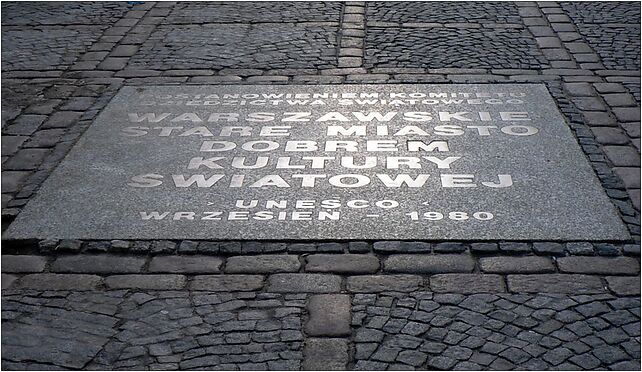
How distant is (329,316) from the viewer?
4527 millimetres

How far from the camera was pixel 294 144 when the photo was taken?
21.6ft

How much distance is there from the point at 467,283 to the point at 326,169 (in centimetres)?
168

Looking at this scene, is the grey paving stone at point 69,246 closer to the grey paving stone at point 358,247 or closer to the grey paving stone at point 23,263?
the grey paving stone at point 23,263

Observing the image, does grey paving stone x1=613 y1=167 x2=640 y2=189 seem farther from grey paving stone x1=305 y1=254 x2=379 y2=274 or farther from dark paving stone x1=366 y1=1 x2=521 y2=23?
dark paving stone x1=366 y1=1 x2=521 y2=23

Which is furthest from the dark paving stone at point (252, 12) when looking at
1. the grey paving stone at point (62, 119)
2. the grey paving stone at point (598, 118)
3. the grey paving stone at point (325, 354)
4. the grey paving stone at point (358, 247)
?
the grey paving stone at point (325, 354)

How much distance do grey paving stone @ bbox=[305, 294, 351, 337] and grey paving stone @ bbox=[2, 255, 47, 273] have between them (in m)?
1.61

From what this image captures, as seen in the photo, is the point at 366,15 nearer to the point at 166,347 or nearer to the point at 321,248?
the point at 321,248

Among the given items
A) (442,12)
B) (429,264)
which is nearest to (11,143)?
(429,264)

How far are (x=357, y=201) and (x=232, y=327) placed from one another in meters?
1.53

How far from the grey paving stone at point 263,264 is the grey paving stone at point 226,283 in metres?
0.07

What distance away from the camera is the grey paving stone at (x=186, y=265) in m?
5.00

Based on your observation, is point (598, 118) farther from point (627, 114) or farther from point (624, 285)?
point (624, 285)

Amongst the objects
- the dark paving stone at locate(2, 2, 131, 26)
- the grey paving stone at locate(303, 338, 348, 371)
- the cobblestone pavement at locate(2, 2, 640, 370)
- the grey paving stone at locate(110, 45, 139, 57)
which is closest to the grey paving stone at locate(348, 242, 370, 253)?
the cobblestone pavement at locate(2, 2, 640, 370)

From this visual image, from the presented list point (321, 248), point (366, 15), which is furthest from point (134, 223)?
point (366, 15)
